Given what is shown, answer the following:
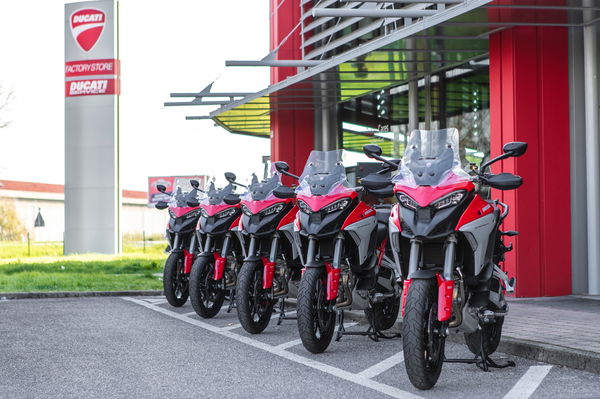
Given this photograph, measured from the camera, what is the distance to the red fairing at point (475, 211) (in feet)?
20.1

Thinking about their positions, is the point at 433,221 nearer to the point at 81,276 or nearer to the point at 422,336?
the point at 422,336

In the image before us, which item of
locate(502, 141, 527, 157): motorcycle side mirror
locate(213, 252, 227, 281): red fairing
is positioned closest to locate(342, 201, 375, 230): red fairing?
locate(502, 141, 527, 157): motorcycle side mirror

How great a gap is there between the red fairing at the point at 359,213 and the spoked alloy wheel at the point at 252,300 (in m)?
1.36

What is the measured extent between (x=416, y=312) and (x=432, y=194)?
32.3 inches

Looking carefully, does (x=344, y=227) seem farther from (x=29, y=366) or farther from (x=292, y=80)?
(x=292, y=80)

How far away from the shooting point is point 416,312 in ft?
19.0

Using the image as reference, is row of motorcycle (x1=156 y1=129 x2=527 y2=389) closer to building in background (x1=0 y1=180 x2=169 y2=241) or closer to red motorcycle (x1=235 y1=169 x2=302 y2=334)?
red motorcycle (x1=235 y1=169 x2=302 y2=334)

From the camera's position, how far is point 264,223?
938 cm

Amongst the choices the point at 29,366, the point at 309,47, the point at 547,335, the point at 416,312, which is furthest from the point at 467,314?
the point at 309,47

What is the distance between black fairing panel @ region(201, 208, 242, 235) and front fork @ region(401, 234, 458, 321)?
473 cm

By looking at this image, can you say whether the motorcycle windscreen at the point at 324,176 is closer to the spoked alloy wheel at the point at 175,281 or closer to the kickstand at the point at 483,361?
the kickstand at the point at 483,361

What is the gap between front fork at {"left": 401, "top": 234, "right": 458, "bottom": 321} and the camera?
19.4 feet

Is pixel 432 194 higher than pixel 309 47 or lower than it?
lower

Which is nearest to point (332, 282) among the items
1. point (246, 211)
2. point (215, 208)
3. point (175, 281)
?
point (246, 211)
